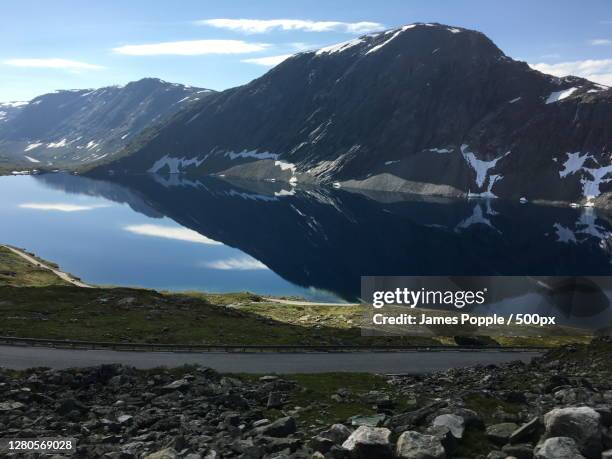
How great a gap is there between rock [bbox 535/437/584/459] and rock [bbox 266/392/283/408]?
1224cm

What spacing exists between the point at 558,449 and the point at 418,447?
3.32 metres

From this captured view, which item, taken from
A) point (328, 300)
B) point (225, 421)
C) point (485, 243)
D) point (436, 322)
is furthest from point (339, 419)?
point (485, 243)

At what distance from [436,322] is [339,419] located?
46598 mm

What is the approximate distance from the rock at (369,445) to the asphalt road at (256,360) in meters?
21.6

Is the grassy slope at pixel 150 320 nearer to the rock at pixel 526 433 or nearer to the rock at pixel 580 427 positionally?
the rock at pixel 526 433

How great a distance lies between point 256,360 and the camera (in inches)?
1522

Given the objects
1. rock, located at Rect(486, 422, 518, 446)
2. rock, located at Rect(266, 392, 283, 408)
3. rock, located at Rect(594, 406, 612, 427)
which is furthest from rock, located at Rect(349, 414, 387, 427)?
rock, located at Rect(594, 406, 612, 427)

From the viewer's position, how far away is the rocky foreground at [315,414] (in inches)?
553

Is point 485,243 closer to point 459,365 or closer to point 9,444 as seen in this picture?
point 459,365

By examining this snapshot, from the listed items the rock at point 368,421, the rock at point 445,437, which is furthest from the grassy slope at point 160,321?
the rock at point 445,437

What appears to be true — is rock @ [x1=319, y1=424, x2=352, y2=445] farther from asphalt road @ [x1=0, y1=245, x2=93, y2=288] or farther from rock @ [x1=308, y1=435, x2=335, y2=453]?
asphalt road @ [x1=0, y1=245, x2=93, y2=288]

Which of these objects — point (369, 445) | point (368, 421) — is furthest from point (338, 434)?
point (368, 421)

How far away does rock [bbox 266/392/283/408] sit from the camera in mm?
22781

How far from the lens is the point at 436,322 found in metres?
64.4
